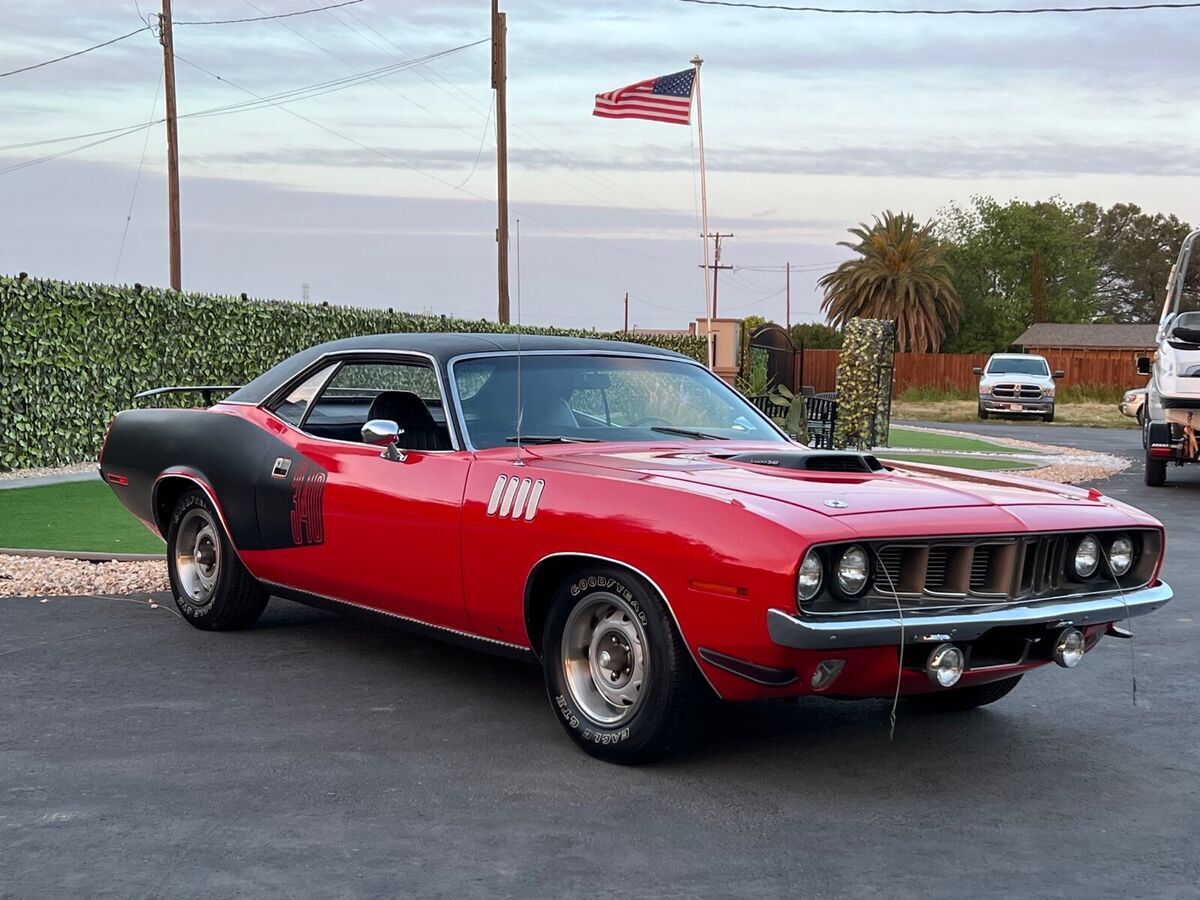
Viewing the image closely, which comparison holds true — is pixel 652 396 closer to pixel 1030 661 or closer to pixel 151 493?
pixel 1030 661

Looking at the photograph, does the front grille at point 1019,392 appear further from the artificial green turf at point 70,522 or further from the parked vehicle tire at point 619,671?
the parked vehicle tire at point 619,671

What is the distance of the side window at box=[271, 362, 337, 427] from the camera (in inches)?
262

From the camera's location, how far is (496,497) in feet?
17.1

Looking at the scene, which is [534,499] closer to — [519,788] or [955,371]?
[519,788]

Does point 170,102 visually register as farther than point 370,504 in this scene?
Yes

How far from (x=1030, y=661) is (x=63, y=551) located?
6.78 m

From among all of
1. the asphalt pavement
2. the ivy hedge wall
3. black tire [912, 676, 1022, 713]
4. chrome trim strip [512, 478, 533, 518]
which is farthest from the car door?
the ivy hedge wall

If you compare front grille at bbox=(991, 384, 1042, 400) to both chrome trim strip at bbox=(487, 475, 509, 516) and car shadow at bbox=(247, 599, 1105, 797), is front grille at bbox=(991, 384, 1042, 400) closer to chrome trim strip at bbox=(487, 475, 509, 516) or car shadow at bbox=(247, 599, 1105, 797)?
car shadow at bbox=(247, 599, 1105, 797)

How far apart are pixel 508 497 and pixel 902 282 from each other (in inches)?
2630

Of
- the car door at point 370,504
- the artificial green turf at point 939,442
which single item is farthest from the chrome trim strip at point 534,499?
the artificial green turf at point 939,442

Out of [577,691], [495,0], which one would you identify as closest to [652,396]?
[577,691]

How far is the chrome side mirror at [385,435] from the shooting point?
218 inches

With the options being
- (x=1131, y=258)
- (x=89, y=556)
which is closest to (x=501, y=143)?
(x=89, y=556)

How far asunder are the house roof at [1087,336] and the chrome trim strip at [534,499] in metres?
77.7
